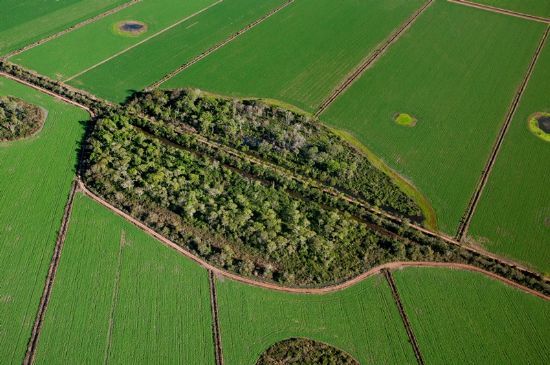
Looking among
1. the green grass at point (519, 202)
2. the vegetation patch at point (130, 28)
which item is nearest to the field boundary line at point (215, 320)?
the green grass at point (519, 202)

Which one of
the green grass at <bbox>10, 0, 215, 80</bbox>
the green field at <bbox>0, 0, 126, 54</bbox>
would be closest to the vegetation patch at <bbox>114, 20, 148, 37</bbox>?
the green grass at <bbox>10, 0, 215, 80</bbox>

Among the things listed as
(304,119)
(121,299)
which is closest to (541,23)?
(304,119)

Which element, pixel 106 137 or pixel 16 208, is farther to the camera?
pixel 106 137

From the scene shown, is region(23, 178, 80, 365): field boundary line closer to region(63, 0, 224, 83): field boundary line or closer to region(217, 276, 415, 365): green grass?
region(217, 276, 415, 365): green grass

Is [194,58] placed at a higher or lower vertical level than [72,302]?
higher

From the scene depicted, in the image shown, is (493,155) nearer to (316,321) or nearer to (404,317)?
(404,317)

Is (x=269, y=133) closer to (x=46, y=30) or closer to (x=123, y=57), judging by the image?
(x=123, y=57)

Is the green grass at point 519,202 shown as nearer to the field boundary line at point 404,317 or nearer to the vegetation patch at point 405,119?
the field boundary line at point 404,317

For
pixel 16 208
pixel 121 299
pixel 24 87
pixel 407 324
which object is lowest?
pixel 407 324
